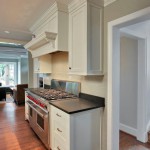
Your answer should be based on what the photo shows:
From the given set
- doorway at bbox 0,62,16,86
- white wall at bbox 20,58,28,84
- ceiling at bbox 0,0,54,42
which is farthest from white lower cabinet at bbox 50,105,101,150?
doorway at bbox 0,62,16,86

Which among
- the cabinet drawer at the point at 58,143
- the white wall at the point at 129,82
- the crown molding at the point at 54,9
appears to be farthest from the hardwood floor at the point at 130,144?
the crown molding at the point at 54,9

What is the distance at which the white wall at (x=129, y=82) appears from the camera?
2932mm

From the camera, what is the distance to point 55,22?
7.96ft

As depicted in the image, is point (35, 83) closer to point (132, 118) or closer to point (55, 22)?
point (55, 22)

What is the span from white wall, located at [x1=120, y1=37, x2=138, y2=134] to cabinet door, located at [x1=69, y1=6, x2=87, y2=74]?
1.48m

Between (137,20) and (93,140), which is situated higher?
(137,20)

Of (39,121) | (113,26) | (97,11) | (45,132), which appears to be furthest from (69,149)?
(97,11)

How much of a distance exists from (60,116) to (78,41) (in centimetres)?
110

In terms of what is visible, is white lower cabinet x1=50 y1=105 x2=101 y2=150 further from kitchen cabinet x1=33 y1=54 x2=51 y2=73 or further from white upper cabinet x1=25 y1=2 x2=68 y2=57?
kitchen cabinet x1=33 y1=54 x2=51 y2=73

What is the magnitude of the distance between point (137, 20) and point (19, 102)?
215 inches

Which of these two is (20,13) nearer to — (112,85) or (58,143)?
(112,85)

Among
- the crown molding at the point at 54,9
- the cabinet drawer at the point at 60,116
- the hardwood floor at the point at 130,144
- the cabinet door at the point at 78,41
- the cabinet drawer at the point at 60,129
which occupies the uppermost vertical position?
the crown molding at the point at 54,9

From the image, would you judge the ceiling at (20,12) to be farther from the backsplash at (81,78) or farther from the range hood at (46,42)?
the backsplash at (81,78)

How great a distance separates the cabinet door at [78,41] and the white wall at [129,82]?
148 centimetres
